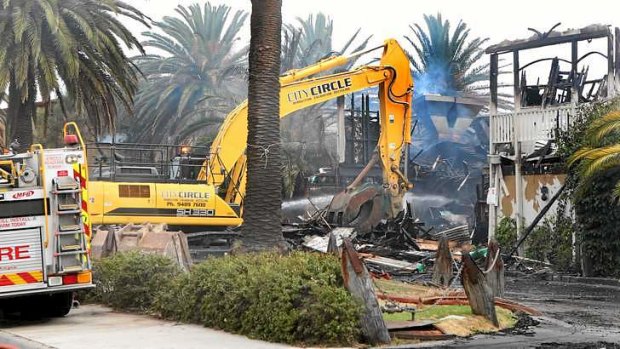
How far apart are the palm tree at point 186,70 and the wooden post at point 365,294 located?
33137 mm

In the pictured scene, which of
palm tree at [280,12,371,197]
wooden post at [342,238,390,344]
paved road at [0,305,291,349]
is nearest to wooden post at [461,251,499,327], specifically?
wooden post at [342,238,390,344]

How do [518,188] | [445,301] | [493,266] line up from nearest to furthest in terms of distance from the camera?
[493,266] → [445,301] → [518,188]

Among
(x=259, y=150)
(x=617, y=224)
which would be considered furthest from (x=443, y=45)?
(x=259, y=150)

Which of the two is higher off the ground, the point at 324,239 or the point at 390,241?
the point at 324,239

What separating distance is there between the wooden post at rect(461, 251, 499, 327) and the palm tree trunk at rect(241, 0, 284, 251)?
3650 mm

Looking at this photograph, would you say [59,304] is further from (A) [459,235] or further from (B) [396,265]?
(A) [459,235]

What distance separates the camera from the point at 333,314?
10.1 meters

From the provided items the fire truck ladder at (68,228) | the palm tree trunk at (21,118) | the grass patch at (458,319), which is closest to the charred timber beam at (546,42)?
the palm tree trunk at (21,118)

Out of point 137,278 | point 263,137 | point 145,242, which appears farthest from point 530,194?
point 137,278

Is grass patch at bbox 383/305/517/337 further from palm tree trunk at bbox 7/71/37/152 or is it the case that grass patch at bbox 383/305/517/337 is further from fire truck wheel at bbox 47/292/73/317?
palm tree trunk at bbox 7/71/37/152

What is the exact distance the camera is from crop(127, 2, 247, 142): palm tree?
43969 millimetres

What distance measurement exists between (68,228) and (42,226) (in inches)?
14.4

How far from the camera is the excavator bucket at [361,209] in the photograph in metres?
26.7

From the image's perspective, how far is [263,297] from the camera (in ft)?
35.2
